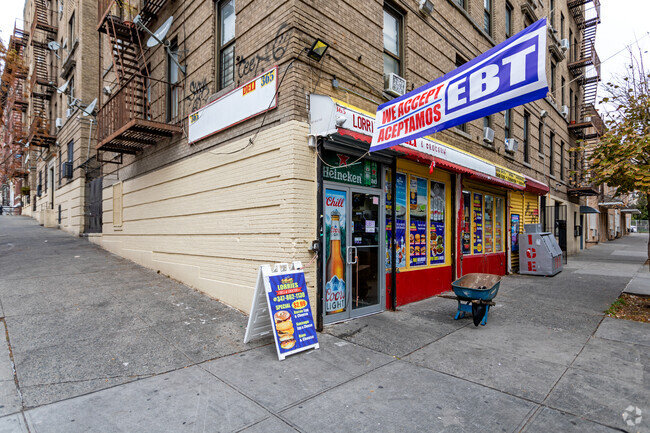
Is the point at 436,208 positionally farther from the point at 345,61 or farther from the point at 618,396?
the point at 618,396

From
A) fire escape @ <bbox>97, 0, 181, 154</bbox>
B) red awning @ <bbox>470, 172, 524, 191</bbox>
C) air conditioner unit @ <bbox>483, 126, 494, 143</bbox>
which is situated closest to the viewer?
fire escape @ <bbox>97, 0, 181, 154</bbox>

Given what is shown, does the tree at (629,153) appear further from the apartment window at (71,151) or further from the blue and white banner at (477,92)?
the apartment window at (71,151)

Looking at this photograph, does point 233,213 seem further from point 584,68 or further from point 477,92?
point 584,68

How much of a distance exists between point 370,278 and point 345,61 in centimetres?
400

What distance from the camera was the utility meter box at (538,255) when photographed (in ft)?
39.2

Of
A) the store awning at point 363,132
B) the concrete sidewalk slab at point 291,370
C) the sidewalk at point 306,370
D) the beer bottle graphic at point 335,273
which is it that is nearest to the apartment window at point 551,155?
the store awning at point 363,132

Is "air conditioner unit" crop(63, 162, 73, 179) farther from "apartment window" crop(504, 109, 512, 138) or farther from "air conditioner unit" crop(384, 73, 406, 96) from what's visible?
"apartment window" crop(504, 109, 512, 138)

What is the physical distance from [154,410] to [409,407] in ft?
7.83

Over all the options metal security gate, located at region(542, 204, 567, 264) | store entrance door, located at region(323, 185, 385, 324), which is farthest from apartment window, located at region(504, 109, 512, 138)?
store entrance door, located at region(323, 185, 385, 324)

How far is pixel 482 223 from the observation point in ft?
36.6

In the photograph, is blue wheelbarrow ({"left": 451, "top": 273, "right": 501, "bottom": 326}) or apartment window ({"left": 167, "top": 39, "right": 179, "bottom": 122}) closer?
blue wheelbarrow ({"left": 451, "top": 273, "right": 501, "bottom": 326})

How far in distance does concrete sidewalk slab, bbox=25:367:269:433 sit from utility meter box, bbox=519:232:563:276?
37.9 ft

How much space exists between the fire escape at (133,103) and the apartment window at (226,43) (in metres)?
1.76

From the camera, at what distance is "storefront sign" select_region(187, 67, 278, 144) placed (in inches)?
239
